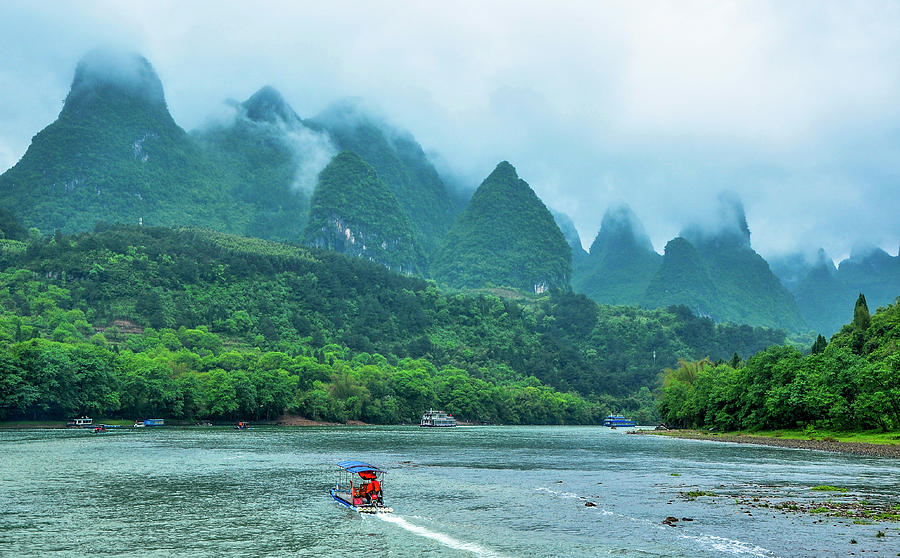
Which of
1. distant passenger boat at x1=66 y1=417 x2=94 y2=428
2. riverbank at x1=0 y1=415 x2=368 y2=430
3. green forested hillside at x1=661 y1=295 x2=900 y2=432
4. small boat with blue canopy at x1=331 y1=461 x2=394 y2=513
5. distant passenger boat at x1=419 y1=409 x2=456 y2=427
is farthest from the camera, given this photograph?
distant passenger boat at x1=419 y1=409 x2=456 y2=427

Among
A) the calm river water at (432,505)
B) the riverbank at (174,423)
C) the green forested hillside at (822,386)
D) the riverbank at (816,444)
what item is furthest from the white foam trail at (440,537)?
the riverbank at (174,423)

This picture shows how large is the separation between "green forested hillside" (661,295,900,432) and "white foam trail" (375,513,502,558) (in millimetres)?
75132

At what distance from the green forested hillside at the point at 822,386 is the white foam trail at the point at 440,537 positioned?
75132 mm

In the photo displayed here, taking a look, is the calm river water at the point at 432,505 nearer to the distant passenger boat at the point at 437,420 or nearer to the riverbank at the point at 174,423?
the riverbank at the point at 174,423

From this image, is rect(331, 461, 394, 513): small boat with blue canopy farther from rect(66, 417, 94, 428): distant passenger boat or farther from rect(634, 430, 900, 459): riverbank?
rect(66, 417, 94, 428): distant passenger boat

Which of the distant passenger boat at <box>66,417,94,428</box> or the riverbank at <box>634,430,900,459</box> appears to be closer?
the riverbank at <box>634,430,900,459</box>

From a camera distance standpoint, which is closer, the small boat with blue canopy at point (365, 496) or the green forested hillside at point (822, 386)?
the small boat with blue canopy at point (365, 496)

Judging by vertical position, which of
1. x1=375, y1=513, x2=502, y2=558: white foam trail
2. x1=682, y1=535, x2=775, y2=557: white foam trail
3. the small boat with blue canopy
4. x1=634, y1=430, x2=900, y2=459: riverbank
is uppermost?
x1=634, y1=430, x2=900, y2=459: riverbank

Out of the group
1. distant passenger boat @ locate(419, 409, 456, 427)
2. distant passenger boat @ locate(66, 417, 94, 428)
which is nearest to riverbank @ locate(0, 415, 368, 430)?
distant passenger boat @ locate(66, 417, 94, 428)

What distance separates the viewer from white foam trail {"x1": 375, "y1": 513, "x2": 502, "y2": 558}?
37094mm

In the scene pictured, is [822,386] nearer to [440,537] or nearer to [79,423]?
[440,537]

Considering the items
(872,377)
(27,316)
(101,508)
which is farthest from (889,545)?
(27,316)

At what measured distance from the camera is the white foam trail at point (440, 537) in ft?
122

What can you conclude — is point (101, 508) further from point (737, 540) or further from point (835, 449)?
point (835, 449)
